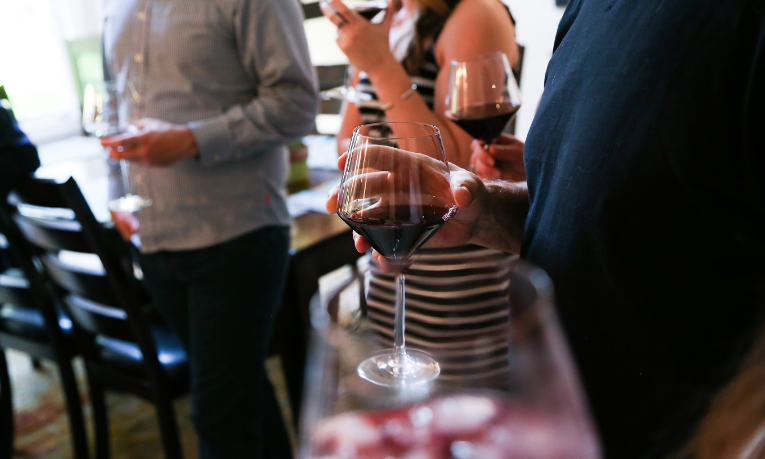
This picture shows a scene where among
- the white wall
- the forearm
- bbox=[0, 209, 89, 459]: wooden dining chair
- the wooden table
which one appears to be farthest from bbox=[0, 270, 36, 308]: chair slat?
the white wall

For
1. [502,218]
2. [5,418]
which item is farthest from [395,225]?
[5,418]

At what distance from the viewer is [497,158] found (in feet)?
3.47

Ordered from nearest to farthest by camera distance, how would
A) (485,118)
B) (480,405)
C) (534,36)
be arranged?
(480,405) → (485,118) → (534,36)

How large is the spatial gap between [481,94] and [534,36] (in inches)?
91.8

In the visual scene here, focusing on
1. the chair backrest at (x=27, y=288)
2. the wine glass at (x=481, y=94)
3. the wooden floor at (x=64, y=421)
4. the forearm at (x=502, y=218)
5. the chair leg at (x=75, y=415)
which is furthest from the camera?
the wooden floor at (x=64, y=421)

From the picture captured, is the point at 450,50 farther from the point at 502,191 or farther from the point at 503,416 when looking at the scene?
the point at 503,416

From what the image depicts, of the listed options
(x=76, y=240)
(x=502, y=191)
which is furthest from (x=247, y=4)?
(x=502, y=191)

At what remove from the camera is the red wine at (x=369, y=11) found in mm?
→ 1307

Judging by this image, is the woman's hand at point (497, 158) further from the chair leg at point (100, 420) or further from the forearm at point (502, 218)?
the chair leg at point (100, 420)

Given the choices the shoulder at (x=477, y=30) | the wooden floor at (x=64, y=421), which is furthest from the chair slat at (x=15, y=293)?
the shoulder at (x=477, y=30)

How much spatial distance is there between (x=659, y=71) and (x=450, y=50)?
2.31ft

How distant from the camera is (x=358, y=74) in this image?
145 cm

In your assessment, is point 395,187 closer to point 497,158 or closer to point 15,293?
point 497,158

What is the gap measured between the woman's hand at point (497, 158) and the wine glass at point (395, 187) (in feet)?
1.65
